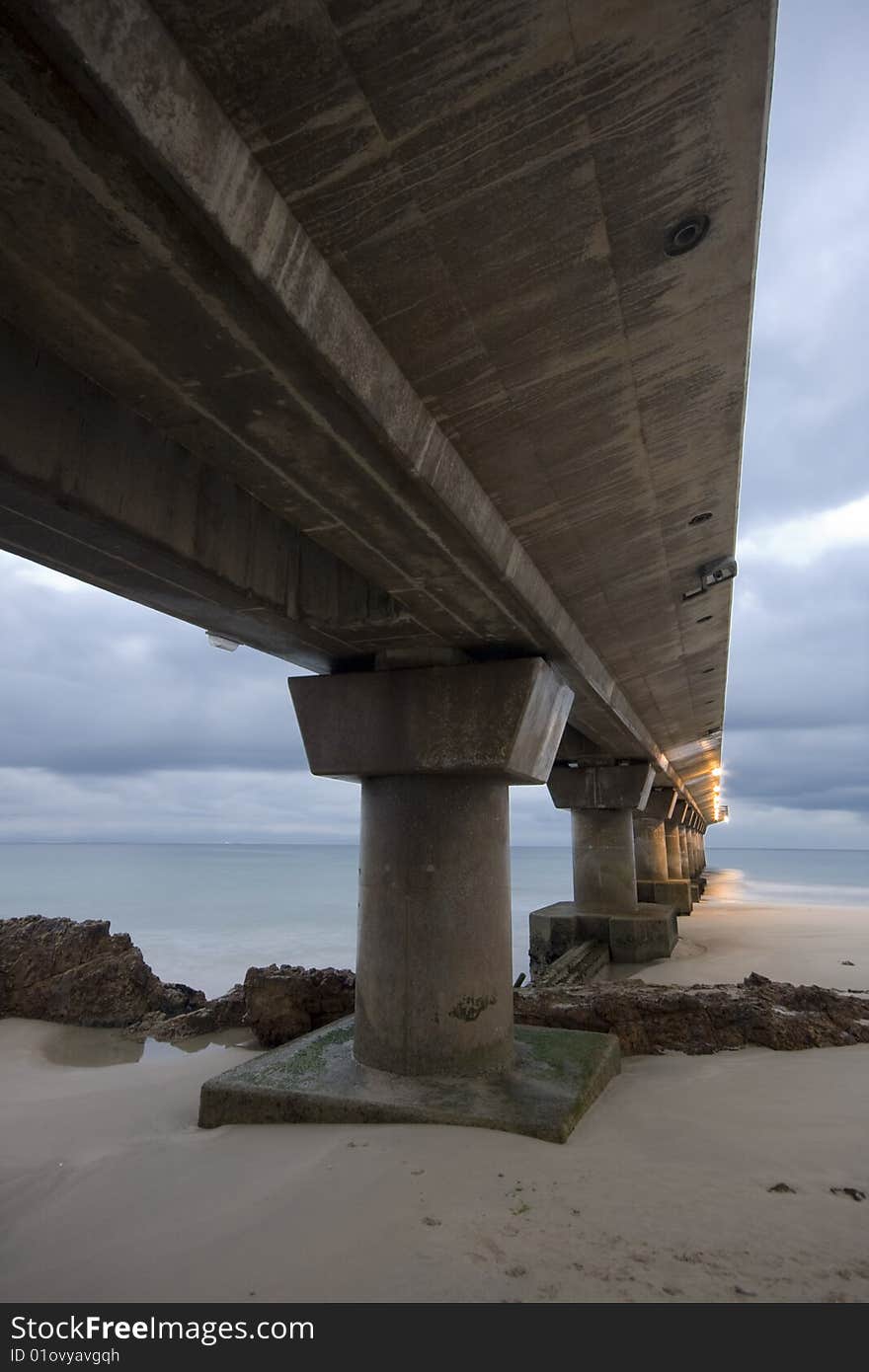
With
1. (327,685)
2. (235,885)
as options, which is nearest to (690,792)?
(327,685)

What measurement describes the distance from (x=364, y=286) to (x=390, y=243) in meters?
0.20

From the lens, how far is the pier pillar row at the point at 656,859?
2380 cm

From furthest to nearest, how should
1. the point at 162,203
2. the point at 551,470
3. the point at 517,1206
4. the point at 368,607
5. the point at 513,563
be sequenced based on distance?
the point at 368,607
the point at 513,563
the point at 551,470
the point at 517,1206
the point at 162,203

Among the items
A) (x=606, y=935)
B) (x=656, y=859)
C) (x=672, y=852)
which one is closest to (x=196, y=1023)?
(x=606, y=935)

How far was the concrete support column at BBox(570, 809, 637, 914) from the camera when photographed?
669 inches

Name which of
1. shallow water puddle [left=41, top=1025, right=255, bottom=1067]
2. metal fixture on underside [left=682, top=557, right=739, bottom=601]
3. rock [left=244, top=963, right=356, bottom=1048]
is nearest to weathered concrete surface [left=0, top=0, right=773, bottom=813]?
metal fixture on underside [left=682, top=557, right=739, bottom=601]

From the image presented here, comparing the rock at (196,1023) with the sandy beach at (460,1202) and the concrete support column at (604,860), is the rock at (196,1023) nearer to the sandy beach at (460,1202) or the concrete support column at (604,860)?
the sandy beach at (460,1202)

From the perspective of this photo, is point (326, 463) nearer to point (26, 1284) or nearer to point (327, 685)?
point (327, 685)

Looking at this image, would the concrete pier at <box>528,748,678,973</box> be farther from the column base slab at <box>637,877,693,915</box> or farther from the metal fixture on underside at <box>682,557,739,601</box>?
the metal fixture on underside at <box>682,557,739,601</box>

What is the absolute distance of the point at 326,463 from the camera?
3.51m

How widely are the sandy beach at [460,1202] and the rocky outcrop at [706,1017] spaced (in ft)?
3.00

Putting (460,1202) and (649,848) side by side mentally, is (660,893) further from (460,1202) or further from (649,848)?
(460,1202)

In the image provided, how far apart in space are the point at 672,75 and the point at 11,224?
2225mm

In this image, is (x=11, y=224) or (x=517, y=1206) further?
(x=517, y=1206)
